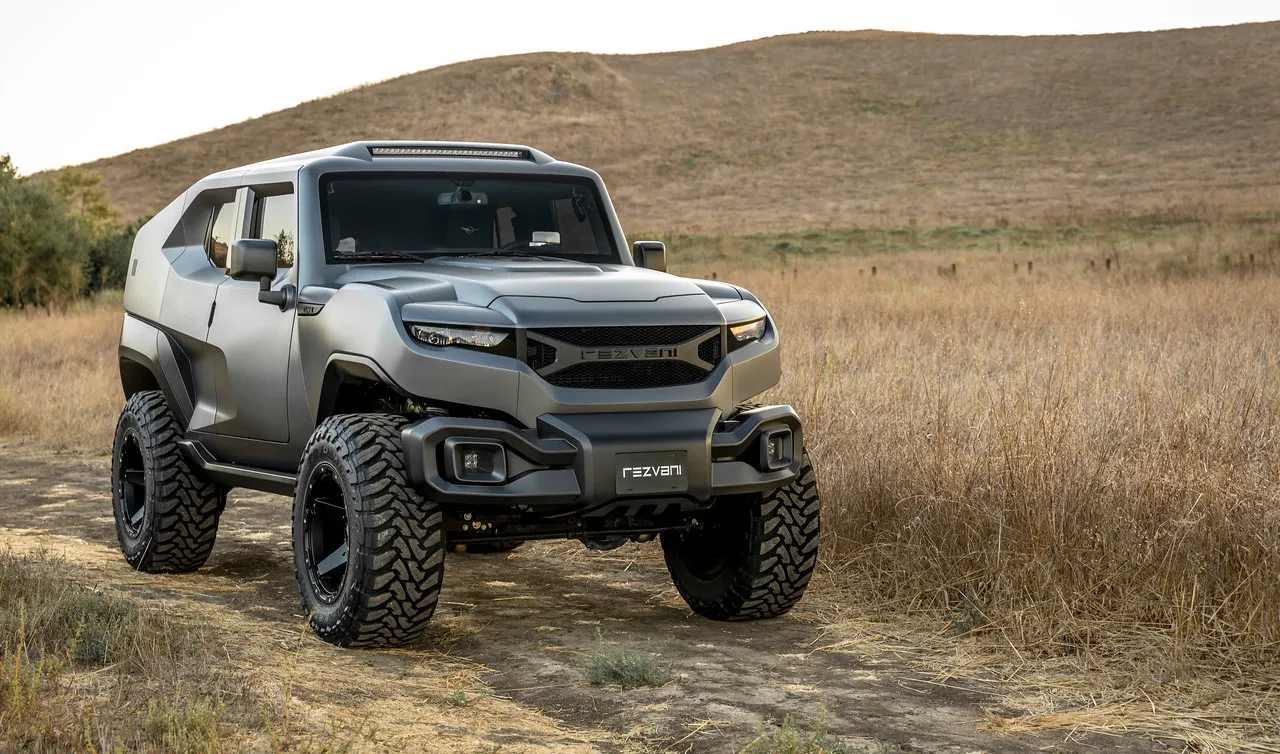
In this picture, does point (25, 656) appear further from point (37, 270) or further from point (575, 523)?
point (37, 270)

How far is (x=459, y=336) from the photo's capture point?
5578mm

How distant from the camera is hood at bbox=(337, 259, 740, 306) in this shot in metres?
5.73

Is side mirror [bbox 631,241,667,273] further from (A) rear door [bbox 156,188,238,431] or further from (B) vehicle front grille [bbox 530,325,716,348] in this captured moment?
(A) rear door [bbox 156,188,238,431]

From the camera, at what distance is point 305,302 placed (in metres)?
6.37

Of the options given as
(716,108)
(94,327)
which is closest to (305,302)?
(94,327)

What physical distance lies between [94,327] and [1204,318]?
15.7 m

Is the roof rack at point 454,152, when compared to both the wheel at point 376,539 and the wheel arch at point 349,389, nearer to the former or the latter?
the wheel arch at point 349,389

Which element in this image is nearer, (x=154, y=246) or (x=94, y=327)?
(x=154, y=246)

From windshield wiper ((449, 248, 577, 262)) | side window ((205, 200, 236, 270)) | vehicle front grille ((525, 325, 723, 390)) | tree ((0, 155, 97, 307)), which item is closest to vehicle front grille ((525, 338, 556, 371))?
vehicle front grille ((525, 325, 723, 390))

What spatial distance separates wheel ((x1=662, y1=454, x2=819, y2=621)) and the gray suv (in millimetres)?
11

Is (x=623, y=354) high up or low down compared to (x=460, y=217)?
down

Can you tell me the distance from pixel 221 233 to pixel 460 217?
1.57 m

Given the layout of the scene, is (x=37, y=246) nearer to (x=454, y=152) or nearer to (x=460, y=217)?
(x=454, y=152)

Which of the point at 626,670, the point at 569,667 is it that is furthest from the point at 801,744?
the point at 569,667
